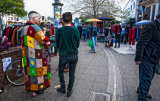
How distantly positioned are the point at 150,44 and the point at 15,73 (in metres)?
3.50

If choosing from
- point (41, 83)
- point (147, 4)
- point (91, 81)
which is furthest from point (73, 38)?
point (147, 4)

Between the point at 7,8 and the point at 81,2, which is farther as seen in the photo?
the point at 7,8

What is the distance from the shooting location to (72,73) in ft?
9.05

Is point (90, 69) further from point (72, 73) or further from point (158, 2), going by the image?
point (158, 2)

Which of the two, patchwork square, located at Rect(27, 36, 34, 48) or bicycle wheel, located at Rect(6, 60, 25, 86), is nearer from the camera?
patchwork square, located at Rect(27, 36, 34, 48)

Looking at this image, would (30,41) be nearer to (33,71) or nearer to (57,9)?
(33,71)

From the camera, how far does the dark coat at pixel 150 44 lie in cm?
Answer: 232

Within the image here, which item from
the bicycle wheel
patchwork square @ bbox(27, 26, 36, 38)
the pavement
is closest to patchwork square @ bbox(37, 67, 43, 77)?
the pavement

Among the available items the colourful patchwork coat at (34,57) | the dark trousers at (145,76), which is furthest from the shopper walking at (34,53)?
the dark trousers at (145,76)

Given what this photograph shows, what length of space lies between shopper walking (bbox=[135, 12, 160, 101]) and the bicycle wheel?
9.66 feet

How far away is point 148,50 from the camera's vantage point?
2.41m

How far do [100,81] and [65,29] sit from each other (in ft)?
6.54

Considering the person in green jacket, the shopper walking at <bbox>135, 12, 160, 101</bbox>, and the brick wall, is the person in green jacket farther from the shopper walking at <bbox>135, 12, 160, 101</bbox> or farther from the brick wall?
the brick wall

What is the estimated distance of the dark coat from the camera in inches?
91.4
